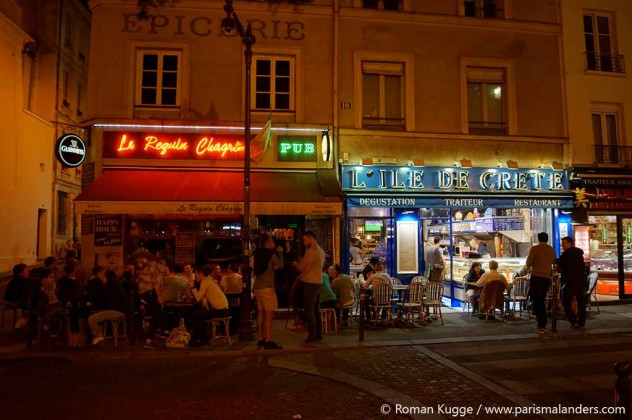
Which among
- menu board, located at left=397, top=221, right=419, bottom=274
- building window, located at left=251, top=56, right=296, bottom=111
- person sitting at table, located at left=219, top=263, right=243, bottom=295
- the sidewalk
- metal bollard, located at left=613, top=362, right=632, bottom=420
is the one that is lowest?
the sidewalk

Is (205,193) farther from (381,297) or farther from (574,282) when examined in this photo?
(574,282)

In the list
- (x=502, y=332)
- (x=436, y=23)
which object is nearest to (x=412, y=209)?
(x=502, y=332)

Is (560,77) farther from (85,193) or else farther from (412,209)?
(85,193)

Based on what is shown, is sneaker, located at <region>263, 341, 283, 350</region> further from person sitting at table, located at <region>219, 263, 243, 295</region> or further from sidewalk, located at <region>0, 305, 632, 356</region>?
person sitting at table, located at <region>219, 263, 243, 295</region>

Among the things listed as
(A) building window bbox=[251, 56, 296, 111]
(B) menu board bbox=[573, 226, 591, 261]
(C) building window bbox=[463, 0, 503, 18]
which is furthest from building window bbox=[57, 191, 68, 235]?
(B) menu board bbox=[573, 226, 591, 261]

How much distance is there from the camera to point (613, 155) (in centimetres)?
1284

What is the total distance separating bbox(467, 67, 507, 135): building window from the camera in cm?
1249

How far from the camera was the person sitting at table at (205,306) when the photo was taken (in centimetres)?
776

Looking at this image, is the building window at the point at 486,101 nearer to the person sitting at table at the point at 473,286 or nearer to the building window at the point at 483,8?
the building window at the point at 483,8

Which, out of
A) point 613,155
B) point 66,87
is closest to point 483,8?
point 613,155

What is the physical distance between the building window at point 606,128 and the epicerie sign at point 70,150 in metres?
14.1

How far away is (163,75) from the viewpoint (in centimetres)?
1141

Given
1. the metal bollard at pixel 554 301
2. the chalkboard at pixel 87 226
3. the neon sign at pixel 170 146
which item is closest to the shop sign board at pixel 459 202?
the metal bollard at pixel 554 301

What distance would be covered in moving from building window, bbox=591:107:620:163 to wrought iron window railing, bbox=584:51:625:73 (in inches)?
45.5
